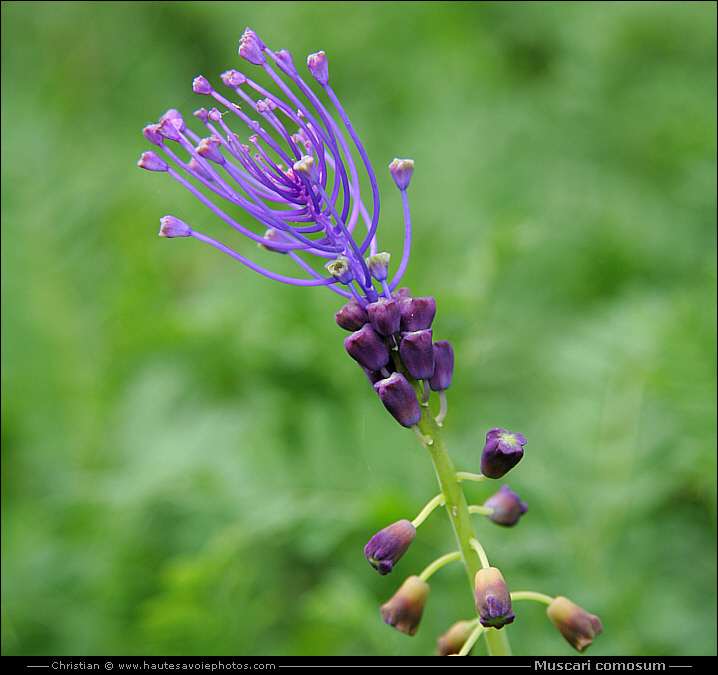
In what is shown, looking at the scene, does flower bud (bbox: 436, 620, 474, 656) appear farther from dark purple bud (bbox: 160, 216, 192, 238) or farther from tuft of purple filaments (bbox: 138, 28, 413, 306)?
dark purple bud (bbox: 160, 216, 192, 238)

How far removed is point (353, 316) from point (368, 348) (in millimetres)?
63

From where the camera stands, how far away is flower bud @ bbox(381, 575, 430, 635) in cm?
115

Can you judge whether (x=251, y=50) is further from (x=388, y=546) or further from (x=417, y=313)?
(x=388, y=546)

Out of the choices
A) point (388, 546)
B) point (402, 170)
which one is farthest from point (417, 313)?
point (388, 546)

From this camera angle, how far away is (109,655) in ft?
7.31

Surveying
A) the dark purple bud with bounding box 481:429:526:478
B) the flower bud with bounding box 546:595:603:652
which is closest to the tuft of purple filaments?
the dark purple bud with bounding box 481:429:526:478

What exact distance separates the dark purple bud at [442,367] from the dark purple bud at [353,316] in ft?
0.38

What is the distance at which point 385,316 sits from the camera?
1021 millimetres

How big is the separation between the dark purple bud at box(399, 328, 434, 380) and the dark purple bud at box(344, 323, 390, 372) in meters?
0.03

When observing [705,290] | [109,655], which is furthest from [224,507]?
[705,290]

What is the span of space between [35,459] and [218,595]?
3.45ft

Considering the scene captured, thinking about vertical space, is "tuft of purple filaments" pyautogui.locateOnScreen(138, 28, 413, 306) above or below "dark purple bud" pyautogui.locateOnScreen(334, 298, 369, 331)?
above

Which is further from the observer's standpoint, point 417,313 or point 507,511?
point 507,511
